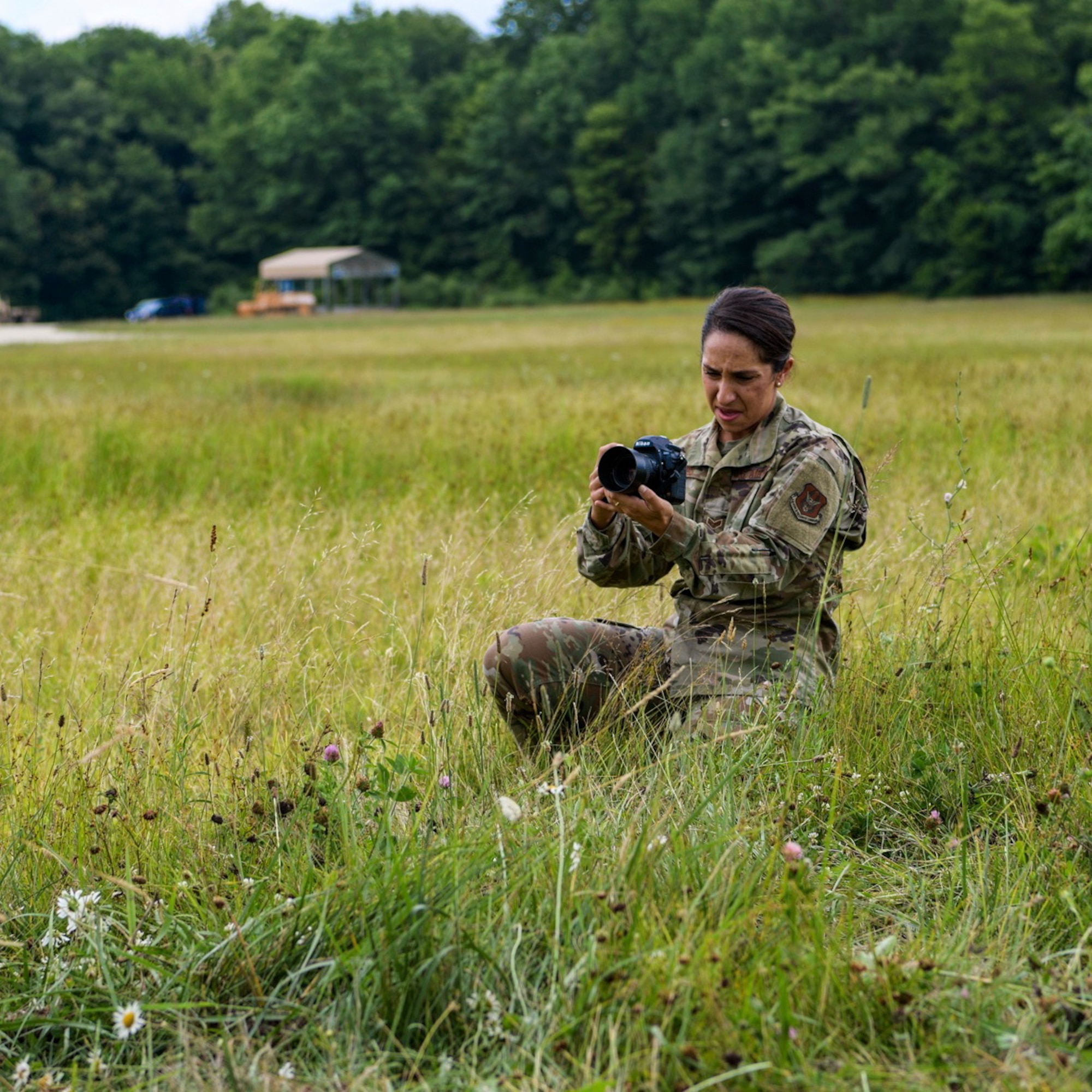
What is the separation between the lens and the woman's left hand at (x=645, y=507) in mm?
3172

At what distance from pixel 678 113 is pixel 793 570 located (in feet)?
255

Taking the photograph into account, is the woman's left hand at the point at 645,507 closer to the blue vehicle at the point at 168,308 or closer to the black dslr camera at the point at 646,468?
the black dslr camera at the point at 646,468

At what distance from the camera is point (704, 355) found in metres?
3.43

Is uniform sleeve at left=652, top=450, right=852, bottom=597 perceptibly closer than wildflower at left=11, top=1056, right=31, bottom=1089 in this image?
No

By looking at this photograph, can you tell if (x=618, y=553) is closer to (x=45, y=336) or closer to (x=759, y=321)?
(x=759, y=321)

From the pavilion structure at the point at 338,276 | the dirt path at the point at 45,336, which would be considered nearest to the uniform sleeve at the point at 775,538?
the dirt path at the point at 45,336

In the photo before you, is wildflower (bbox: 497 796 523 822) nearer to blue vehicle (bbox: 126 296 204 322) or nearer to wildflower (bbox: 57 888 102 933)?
wildflower (bbox: 57 888 102 933)

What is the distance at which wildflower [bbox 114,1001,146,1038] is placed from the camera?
2.11 metres

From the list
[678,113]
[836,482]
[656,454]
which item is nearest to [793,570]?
[836,482]

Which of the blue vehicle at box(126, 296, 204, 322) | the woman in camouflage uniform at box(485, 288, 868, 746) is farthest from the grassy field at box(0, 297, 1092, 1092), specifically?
the blue vehicle at box(126, 296, 204, 322)

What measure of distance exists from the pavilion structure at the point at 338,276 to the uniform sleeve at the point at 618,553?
217 ft

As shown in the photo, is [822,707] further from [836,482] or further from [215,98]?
[215,98]

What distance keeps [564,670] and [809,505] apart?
2.58ft

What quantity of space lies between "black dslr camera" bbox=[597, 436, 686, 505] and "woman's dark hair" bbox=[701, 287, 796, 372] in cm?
36
